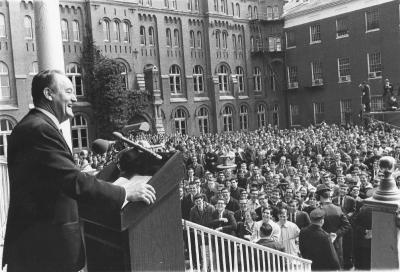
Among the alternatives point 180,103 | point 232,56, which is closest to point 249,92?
point 232,56

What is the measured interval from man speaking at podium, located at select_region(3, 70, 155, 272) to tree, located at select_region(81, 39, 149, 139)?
28.2 metres

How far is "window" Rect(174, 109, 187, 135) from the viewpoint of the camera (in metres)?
36.2

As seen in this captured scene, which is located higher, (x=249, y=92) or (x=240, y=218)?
(x=249, y=92)

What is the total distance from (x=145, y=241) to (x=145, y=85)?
32621 millimetres

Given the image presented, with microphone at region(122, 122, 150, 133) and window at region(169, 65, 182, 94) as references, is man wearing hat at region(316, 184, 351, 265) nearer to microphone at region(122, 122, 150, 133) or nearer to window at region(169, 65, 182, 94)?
microphone at region(122, 122, 150, 133)

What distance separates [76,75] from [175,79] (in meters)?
8.93

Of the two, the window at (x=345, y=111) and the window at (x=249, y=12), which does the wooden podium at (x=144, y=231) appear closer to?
the window at (x=345, y=111)

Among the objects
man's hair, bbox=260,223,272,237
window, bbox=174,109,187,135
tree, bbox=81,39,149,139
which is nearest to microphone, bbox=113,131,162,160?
man's hair, bbox=260,223,272,237

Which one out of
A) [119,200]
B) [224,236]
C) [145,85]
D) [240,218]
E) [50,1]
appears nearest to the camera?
[119,200]

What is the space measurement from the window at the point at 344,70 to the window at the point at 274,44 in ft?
21.1

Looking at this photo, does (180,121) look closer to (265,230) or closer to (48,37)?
(265,230)

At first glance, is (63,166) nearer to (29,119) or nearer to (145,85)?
(29,119)

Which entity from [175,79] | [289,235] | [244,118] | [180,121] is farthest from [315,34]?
[289,235]

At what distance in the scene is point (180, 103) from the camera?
3638 cm
